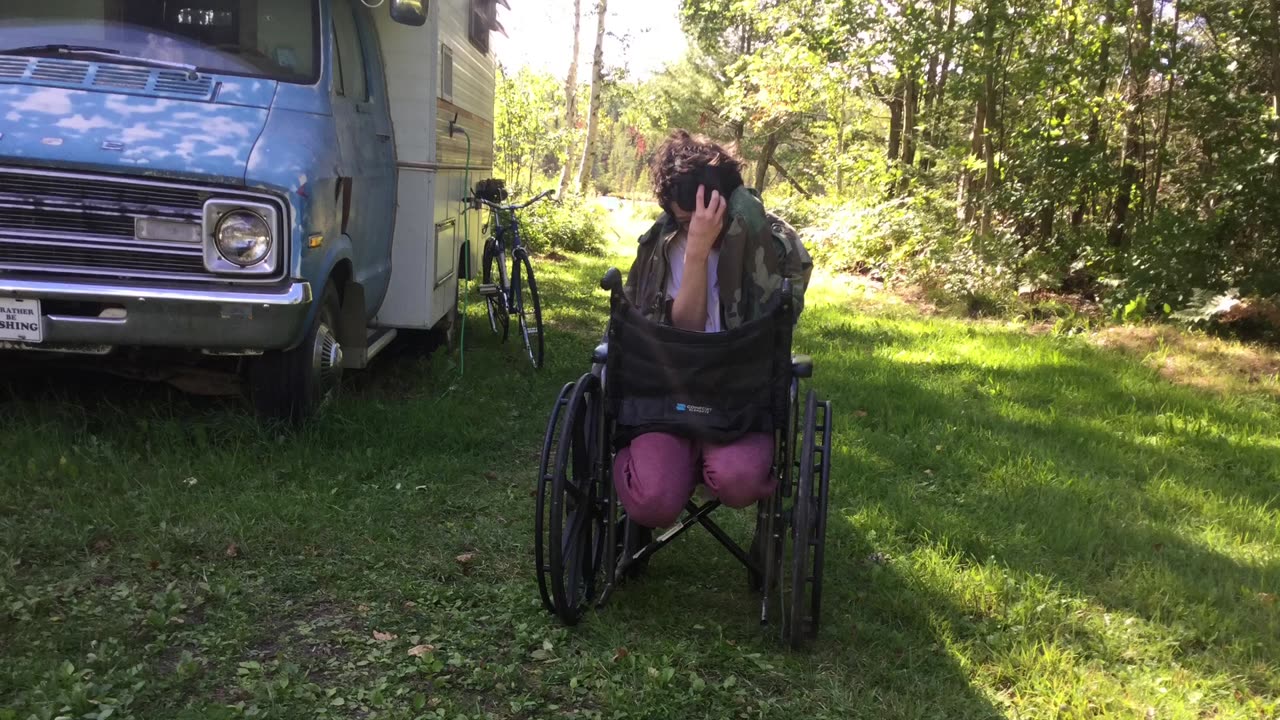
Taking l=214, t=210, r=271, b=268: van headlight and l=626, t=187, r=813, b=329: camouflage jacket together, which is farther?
l=214, t=210, r=271, b=268: van headlight

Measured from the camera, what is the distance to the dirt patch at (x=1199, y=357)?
23.4 ft

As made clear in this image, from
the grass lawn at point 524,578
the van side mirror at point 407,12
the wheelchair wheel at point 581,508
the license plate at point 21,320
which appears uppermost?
the van side mirror at point 407,12

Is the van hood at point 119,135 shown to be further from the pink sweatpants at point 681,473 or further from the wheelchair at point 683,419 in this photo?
the pink sweatpants at point 681,473

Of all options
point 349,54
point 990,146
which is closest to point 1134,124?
point 990,146

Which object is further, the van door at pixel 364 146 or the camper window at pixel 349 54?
the camper window at pixel 349 54

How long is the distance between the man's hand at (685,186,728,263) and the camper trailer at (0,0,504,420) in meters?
1.92

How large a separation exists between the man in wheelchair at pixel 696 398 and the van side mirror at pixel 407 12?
2.37 metres

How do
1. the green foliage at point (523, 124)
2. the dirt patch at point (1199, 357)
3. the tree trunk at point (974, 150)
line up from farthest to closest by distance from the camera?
the green foliage at point (523, 124) → the tree trunk at point (974, 150) → the dirt patch at point (1199, 357)

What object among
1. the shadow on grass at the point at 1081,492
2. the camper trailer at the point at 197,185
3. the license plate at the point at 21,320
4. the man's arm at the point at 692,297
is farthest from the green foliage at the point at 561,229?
the man's arm at the point at 692,297

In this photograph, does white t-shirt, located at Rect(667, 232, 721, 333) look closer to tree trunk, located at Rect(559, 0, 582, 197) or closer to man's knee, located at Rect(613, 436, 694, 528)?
man's knee, located at Rect(613, 436, 694, 528)

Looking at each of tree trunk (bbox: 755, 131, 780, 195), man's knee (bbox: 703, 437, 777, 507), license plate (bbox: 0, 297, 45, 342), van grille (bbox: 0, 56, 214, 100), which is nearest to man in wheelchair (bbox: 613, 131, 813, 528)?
man's knee (bbox: 703, 437, 777, 507)

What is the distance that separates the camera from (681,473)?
9.77 ft

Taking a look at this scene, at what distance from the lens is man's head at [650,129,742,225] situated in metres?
3.03

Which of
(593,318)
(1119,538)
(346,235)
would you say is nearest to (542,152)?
(593,318)
